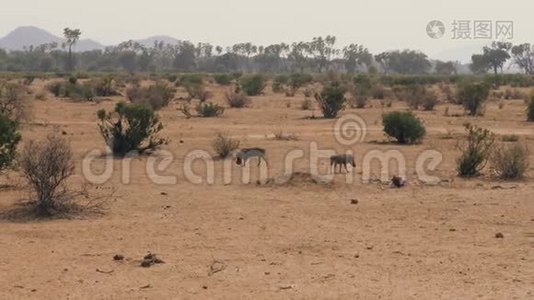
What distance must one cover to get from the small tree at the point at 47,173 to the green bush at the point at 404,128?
42.6 ft

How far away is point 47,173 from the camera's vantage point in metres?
12.1

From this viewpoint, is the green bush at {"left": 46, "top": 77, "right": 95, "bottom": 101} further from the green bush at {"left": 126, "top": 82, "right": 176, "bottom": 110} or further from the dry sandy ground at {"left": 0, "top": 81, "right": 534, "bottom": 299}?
the dry sandy ground at {"left": 0, "top": 81, "right": 534, "bottom": 299}

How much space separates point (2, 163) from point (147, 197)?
112 inches

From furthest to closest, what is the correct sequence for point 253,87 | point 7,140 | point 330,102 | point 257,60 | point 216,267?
1. point 257,60
2. point 253,87
3. point 330,102
4. point 7,140
5. point 216,267

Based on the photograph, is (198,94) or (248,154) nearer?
(248,154)

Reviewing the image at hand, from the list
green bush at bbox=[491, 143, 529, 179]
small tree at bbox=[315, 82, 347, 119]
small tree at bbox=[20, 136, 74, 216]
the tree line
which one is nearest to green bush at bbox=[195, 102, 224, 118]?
small tree at bbox=[315, 82, 347, 119]

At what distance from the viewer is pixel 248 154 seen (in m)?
17.4

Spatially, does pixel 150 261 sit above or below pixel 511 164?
below

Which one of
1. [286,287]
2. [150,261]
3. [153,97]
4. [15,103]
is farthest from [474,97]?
[286,287]

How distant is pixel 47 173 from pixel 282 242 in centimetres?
442

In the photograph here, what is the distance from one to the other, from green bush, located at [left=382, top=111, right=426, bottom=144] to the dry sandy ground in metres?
5.64

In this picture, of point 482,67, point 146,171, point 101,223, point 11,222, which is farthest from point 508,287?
point 482,67

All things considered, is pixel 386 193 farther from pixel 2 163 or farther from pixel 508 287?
pixel 2 163

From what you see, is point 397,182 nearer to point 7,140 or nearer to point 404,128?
point 7,140
